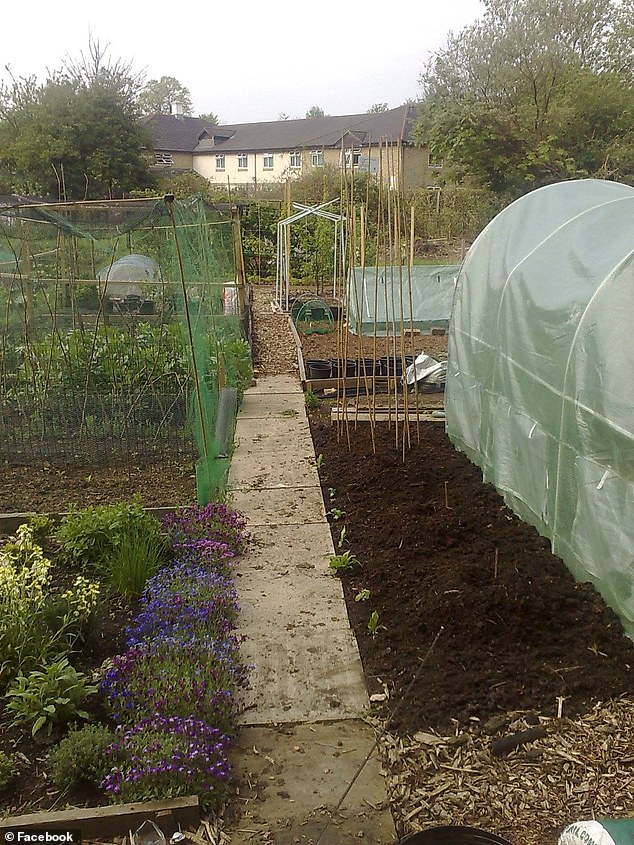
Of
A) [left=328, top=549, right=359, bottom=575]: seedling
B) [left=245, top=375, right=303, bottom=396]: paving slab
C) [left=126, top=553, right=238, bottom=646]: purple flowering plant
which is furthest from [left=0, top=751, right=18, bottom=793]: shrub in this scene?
[left=245, top=375, right=303, bottom=396]: paving slab

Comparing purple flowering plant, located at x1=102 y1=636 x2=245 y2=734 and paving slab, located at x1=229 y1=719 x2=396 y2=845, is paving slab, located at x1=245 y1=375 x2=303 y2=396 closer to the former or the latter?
purple flowering plant, located at x1=102 y1=636 x2=245 y2=734

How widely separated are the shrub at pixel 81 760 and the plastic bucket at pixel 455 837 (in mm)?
1063

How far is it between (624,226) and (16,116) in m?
26.3

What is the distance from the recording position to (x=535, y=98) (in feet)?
78.0

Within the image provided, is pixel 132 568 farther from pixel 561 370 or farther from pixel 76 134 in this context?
pixel 76 134

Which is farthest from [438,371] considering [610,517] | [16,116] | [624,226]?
[16,116]

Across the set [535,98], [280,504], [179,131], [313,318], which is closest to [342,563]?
[280,504]

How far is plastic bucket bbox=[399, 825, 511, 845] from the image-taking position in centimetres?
202

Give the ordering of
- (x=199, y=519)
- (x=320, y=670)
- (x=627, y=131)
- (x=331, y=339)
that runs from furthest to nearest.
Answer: (x=627, y=131)
(x=331, y=339)
(x=199, y=519)
(x=320, y=670)

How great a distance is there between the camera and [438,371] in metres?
8.34

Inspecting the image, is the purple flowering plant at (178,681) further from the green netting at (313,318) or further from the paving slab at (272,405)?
the green netting at (313,318)

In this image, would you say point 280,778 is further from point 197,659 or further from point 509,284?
point 509,284

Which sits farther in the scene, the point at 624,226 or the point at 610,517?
the point at 624,226

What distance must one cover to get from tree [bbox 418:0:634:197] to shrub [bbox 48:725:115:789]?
21.3 meters
